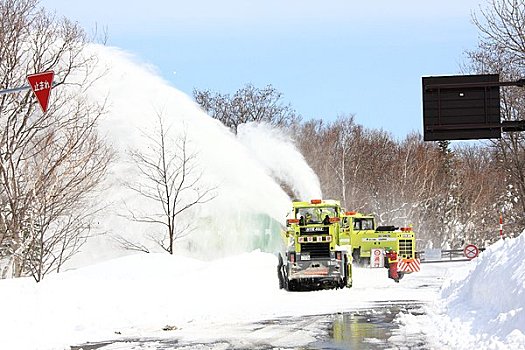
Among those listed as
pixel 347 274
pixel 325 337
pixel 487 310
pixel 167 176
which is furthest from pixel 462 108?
pixel 325 337

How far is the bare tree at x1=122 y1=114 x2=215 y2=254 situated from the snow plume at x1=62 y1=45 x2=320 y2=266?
0.25 m

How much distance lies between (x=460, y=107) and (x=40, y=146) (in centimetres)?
1347

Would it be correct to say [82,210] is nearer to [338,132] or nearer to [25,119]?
[25,119]

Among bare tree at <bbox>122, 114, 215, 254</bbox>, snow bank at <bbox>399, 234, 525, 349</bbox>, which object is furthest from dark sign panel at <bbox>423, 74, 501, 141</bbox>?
bare tree at <bbox>122, 114, 215, 254</bbox>

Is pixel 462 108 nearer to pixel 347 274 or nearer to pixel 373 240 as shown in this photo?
pixel 347 274

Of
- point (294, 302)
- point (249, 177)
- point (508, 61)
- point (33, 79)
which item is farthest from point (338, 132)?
point (33, 79)

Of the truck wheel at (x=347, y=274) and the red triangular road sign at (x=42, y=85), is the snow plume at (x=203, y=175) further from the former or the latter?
the red triangular road sign at (x=42, y=85)

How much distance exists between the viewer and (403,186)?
6619 cm

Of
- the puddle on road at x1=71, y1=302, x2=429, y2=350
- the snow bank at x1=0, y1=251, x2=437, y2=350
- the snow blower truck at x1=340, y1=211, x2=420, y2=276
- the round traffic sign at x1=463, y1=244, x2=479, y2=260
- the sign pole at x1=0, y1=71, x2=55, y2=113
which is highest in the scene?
the sign pole at x1=0, y1=71, x2=55, y2=113

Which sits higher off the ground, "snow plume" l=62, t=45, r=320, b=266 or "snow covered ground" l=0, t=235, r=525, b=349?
"snow plume" l=62, t=45, r=320, b=266

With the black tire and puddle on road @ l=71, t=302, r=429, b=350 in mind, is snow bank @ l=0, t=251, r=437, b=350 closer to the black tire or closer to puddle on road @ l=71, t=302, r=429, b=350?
puddle on road @ l=71, t=302, r=429, b=350

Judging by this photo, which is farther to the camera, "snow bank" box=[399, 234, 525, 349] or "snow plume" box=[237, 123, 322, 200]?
"snow plume" box=[237, 123, 322, 200]

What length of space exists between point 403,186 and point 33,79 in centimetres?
5397

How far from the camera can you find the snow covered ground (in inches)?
471
